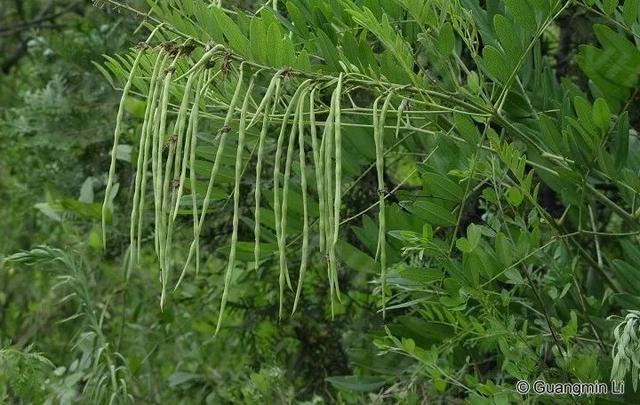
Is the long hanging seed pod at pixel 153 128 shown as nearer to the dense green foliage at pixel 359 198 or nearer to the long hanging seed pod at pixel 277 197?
the dense green foliage at pixel 359 198

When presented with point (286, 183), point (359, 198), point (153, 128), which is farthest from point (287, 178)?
point (359, 198)

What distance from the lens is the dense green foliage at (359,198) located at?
1306mm

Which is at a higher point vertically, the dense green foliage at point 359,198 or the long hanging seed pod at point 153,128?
the long hanging seed pod at point 153,128

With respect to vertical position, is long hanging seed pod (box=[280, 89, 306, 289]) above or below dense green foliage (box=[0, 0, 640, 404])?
above

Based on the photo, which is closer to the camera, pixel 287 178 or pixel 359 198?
pixel 287 178

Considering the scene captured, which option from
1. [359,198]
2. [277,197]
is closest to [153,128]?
[277,197]

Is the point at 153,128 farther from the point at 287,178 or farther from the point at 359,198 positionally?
the point at 359,198

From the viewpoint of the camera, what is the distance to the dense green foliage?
131 cm

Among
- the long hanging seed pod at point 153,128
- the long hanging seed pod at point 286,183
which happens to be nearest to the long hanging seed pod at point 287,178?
the long hanging seed pod at point 286,183

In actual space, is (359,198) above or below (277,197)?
below

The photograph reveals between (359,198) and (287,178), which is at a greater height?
(287,178)

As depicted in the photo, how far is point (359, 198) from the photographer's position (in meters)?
2.45

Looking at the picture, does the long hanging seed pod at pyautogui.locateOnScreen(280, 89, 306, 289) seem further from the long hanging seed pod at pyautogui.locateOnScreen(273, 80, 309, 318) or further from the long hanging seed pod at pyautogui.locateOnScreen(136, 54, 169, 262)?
the long hanging seed pod at pyautogui.locateOnScreen(136, 54, 169, 262)

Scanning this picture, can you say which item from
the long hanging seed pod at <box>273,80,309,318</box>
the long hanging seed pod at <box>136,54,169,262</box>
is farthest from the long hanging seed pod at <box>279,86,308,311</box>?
the long hanging seed pod at <box>136,54,169,262</box>
